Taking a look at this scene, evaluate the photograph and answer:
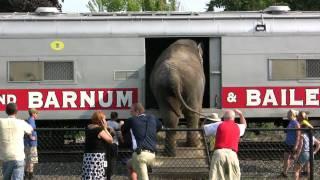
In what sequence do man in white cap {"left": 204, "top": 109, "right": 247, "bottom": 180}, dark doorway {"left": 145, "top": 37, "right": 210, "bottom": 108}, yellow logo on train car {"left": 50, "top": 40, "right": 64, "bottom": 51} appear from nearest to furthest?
man in white cap {"left": 204, "top": 109, "right": 247, "bottom": 180} < yellow logo on train car {"left": 50, "top": 40, "right": 64, "bottom": 51} < dark doorway {"left": 145, "top": 37, "right": 210, "bottom": 108}

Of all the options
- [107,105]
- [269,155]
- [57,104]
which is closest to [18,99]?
[57,104]

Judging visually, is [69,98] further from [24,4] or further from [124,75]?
[24,4]

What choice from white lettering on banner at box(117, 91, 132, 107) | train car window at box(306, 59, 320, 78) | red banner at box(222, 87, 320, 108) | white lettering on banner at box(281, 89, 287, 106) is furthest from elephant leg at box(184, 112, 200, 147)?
train car window at box(306, 59, 320, 78)

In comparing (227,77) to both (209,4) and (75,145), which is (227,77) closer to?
(75,145)

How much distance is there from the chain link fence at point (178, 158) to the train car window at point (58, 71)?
1.53 metres

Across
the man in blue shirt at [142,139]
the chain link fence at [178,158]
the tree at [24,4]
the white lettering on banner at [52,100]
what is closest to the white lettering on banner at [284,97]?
the chain link fence at [178,158]

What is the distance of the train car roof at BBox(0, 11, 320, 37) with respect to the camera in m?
17.1

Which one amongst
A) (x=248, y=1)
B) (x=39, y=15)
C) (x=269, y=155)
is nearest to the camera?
(x=269, y=155)

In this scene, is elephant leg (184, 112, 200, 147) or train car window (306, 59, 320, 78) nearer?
elephant leg (184, 112, 200, 147)

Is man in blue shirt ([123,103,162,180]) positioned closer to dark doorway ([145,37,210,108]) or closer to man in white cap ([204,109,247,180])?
man in white cap ([204,109,247,180])

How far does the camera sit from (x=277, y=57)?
17094mm

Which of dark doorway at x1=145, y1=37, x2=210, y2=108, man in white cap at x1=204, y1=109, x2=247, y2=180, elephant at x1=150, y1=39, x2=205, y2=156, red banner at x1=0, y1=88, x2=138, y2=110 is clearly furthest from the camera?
dark doorway at x1=145, y1=37, x2=210, y2=108

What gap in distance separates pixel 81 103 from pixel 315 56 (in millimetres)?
6138

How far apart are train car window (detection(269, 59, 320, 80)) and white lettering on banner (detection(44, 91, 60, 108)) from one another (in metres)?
5.53
